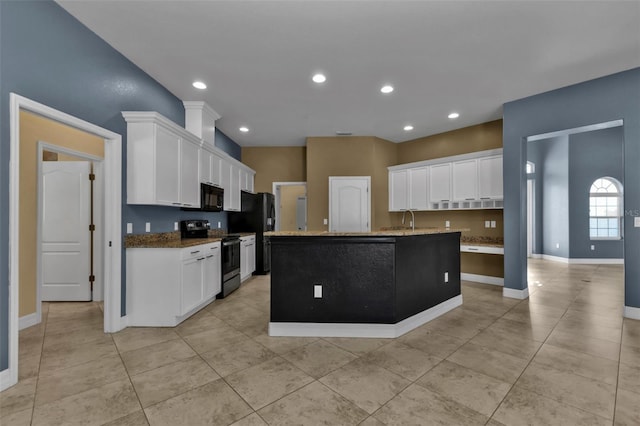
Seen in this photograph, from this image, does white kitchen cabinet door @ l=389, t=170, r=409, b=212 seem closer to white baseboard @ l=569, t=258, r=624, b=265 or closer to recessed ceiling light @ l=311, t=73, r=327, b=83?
recessed ceiling light @ l=311, t=73, r=327, b=83

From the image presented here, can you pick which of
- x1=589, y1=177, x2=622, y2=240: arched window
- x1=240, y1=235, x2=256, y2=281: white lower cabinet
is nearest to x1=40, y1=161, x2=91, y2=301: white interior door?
x1=240, y1=235, x2=256, y2=281: white lower cabinet

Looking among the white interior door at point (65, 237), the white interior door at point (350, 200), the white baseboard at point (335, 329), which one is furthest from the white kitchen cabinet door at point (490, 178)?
the white interior door at point (65, 237)

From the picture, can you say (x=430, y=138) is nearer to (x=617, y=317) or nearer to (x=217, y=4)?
(x=617, y=317)

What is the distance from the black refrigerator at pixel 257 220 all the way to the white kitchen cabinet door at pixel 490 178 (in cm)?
426

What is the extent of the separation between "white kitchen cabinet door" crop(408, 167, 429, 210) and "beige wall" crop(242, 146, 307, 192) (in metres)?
2.55

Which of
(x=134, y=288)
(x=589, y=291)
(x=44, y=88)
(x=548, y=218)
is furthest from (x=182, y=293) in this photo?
(x=548, y=218)

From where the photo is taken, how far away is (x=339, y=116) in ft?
16.6

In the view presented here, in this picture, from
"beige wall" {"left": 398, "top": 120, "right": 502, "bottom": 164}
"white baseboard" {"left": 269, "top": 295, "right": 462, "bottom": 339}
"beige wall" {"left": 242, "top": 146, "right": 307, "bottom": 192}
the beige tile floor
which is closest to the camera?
the beige tile floor

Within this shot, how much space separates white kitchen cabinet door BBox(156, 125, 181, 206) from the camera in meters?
3.28

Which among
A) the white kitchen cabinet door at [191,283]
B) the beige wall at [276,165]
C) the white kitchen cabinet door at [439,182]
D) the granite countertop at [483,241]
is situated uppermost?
the beige wall at [276,165]

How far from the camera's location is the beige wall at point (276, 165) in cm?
696

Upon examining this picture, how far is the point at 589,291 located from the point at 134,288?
6939 mm

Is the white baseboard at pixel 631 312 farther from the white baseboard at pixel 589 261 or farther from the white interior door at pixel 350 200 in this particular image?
the white baseboard at pixel 589 261

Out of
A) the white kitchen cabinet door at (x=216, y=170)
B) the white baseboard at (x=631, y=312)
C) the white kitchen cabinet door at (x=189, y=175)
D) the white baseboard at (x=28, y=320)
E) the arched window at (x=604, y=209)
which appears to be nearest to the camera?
the white baseboard at (x=28, y=320)
